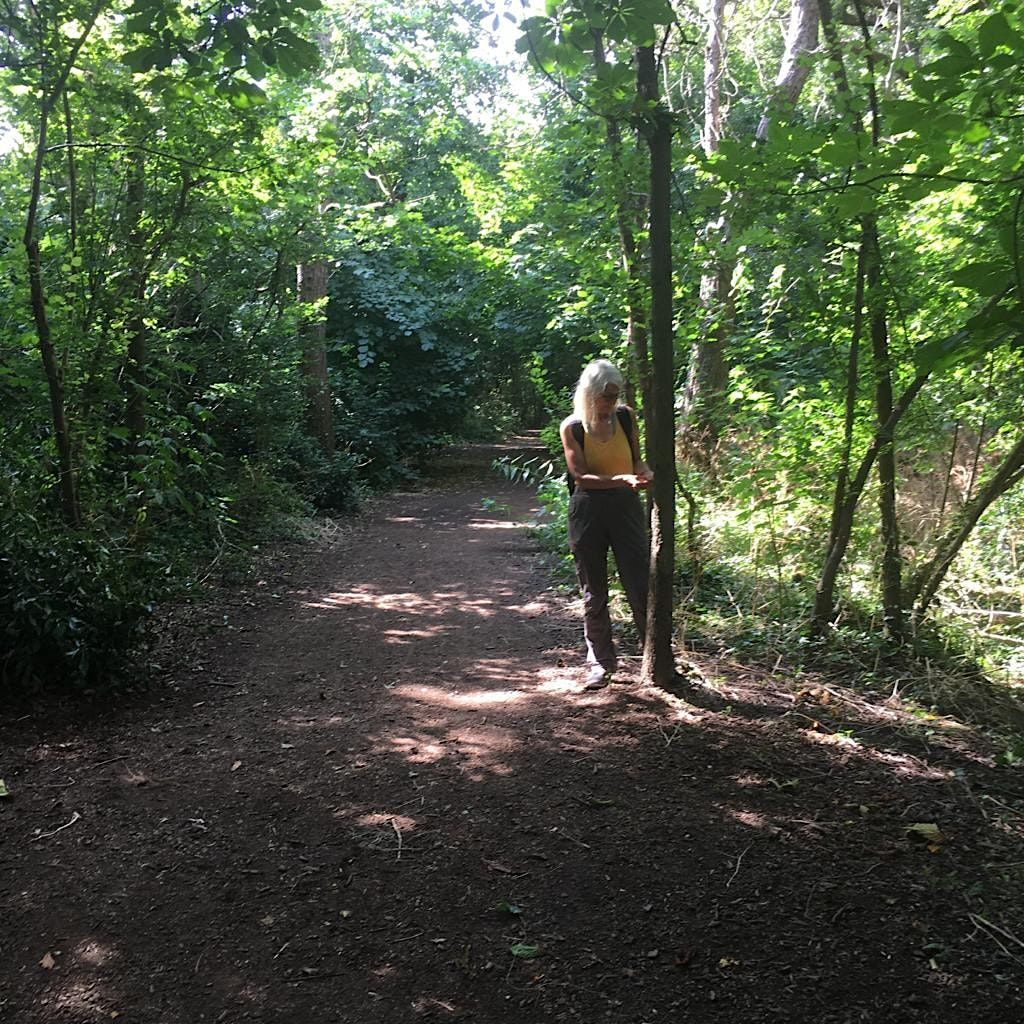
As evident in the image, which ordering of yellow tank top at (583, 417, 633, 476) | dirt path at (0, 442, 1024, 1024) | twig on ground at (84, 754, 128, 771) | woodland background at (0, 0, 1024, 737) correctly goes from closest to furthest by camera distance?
dirt path at (0, 442, 1024, 1024), woodland background at (0, 0, 1024, 737), twig on ground at (84, 754, 128, 771), yellow tank top at (583, 417, 633, 476)

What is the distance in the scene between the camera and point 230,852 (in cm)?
303

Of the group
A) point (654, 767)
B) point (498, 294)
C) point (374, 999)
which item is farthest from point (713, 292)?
point (498, 294)

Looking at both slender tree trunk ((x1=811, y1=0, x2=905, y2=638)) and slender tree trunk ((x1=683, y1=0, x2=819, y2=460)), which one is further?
slender tree trunk ((x1=683, y1=0, x2=819, y2=460))

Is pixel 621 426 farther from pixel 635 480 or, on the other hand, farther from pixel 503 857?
pixel 503 857

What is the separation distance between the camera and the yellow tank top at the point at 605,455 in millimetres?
4535

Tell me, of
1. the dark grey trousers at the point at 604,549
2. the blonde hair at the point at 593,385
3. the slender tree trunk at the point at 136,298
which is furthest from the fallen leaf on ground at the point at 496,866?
the slender tree trunk at the point at 136,298

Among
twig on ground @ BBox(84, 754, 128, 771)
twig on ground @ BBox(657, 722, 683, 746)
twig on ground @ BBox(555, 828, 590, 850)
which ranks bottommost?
twig on ground @ BBox(84, 754, 128, 771)

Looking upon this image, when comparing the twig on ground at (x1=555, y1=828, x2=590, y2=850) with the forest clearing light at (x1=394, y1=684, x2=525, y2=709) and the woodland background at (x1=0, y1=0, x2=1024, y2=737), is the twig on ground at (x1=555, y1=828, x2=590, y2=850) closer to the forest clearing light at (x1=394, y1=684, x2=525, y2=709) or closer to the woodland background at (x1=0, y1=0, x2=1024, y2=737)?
the forest clearing light at (x1=394, y1=684, x2=525, y2=709)

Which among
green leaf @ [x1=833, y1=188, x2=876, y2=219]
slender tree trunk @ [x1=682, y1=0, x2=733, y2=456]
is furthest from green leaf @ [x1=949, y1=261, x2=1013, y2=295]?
slender tree trunk @ [x1=682, y1=0, x2=733, y2=456]

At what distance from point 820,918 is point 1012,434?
11.0 feet

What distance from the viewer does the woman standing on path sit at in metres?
4.51

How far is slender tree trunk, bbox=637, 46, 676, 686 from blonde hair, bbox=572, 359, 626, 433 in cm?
27

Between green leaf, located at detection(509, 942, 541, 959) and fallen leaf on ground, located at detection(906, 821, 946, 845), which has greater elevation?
fallen leaf on ground, located at detection(906, 821, 946, 845)

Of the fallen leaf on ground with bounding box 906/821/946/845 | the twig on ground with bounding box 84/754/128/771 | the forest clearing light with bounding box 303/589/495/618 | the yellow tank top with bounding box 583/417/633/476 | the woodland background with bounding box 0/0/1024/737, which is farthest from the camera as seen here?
the forest clearing light with bounding box 303/589/495/618
